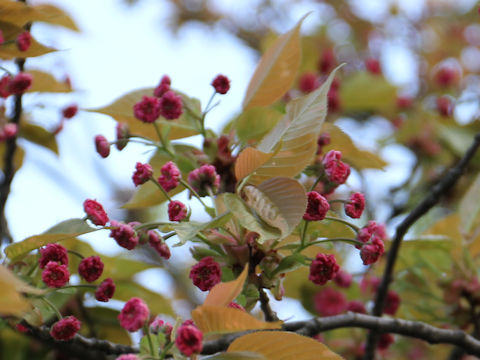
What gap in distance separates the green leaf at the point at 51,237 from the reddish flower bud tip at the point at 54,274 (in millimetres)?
46

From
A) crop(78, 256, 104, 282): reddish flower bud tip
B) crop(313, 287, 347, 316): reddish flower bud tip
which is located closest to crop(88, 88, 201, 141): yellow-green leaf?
crop(78, 256, 104, 282): reddish flower bud tip

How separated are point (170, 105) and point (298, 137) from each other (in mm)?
336

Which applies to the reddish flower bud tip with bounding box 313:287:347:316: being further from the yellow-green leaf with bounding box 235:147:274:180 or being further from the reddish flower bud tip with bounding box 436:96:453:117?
the reddish flower bud tip with bounding box 436:96:453:117

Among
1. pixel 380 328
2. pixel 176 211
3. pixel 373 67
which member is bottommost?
pixel 373 67

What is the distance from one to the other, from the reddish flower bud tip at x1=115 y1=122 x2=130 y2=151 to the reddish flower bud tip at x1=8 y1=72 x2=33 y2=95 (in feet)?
0.99

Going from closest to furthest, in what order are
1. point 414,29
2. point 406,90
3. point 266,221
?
1. point 266,221
2. point 406,90
3. point 414,29

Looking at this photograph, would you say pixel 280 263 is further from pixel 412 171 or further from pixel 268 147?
pixel 412 171

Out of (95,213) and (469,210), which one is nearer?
(95,213)

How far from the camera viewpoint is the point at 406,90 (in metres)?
3.73

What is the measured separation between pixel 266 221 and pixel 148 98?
0.46 meters

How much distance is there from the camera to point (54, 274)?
47.6 inches

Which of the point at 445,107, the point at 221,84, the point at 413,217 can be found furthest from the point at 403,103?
the point at 221,84

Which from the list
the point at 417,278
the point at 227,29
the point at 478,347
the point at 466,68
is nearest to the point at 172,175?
the point at 478,347

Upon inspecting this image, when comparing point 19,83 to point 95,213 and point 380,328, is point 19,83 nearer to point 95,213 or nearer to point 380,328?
point 95,213
